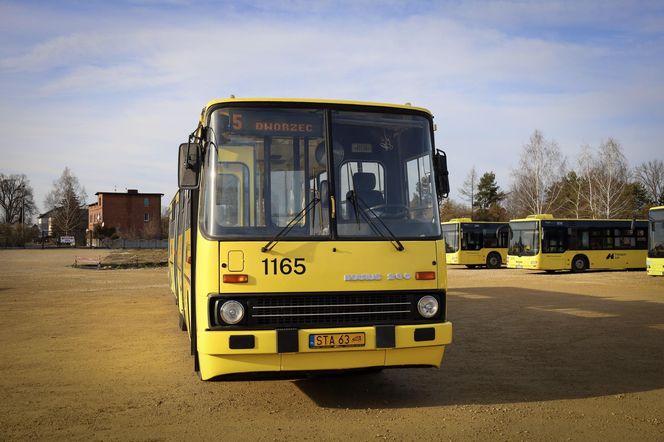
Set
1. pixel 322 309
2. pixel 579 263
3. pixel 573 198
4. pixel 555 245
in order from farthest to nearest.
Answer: pixel 573 198 → pixel 579 263 → pixel 555 245 → pixel 322 309

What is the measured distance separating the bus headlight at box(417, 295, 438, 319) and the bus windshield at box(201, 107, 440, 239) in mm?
661

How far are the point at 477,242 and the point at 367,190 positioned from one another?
122ft

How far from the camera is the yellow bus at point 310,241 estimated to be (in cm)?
653

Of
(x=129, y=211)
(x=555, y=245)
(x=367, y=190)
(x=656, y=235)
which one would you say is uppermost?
(x=129, y=211)

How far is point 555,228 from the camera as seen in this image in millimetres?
36812

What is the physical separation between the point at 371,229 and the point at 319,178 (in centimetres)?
75

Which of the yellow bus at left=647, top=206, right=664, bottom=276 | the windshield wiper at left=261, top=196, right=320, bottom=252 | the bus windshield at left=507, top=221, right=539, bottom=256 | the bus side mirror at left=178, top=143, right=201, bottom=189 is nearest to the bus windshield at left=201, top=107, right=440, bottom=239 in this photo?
the windshield wiper at left=261, top=196, right=320, bottom=252

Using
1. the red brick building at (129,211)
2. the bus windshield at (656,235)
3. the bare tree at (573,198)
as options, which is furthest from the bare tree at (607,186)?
the red brick building at (129,211)

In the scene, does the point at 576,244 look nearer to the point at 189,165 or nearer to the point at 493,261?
the point at 493,261

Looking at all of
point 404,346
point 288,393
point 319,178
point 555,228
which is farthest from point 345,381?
point 555,228

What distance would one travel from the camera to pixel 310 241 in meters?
A: 6.75

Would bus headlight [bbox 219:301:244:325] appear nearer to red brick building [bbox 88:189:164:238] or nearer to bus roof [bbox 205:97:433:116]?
bus roof [bbox 205:97:433:116]

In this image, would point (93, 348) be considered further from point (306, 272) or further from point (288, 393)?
point (306, 272)

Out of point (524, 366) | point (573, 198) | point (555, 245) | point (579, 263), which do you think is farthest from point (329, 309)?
point (573, 198)
